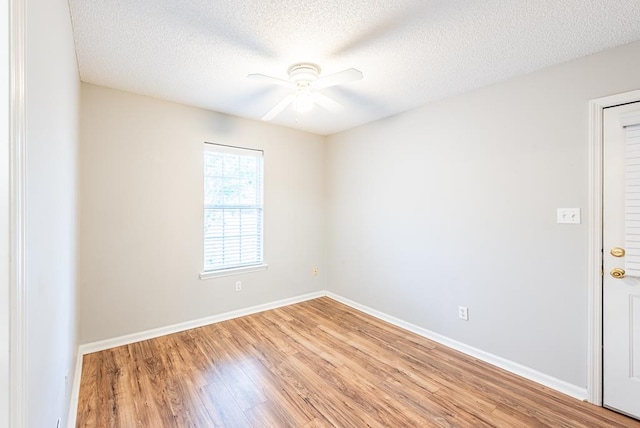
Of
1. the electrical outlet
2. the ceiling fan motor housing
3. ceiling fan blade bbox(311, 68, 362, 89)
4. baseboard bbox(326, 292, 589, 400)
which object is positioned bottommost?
baseboard bbox(326, 292, 589, 400)

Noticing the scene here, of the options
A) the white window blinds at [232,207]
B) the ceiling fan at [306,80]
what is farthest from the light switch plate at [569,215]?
the white window blinds at [232,207]

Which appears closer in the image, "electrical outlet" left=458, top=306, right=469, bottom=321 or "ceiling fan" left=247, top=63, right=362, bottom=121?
"ceiling fan" left=247, top=63, right=362, bottom=121

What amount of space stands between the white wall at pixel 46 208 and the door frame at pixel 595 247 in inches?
121

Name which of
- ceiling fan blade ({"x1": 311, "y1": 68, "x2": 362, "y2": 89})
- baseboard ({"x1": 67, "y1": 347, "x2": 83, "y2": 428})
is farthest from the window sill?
ceiling fan blade ({"x1": 311, "y1": 68, "x2": 362, "y2": 89})

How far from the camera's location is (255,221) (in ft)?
12.5

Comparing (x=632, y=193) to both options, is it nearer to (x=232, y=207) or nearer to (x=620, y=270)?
(x=620, y=270)

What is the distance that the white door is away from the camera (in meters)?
1.90

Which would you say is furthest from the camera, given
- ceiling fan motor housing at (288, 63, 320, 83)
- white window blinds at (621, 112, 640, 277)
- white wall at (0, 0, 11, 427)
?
ceiling fan motor housing at (288, 63, 320, 83)

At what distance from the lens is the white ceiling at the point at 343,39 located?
166 centimetres

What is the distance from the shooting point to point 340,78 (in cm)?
207

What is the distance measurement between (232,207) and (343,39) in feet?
7.74

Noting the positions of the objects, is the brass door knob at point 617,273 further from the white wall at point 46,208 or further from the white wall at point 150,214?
the white wall at point 150,214

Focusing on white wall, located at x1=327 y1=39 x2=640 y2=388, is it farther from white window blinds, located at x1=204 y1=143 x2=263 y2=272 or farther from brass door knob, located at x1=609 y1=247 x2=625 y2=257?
white window blinds, located at x1=204 y1=143 x2=263 y2=272

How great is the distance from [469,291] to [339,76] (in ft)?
7.47
